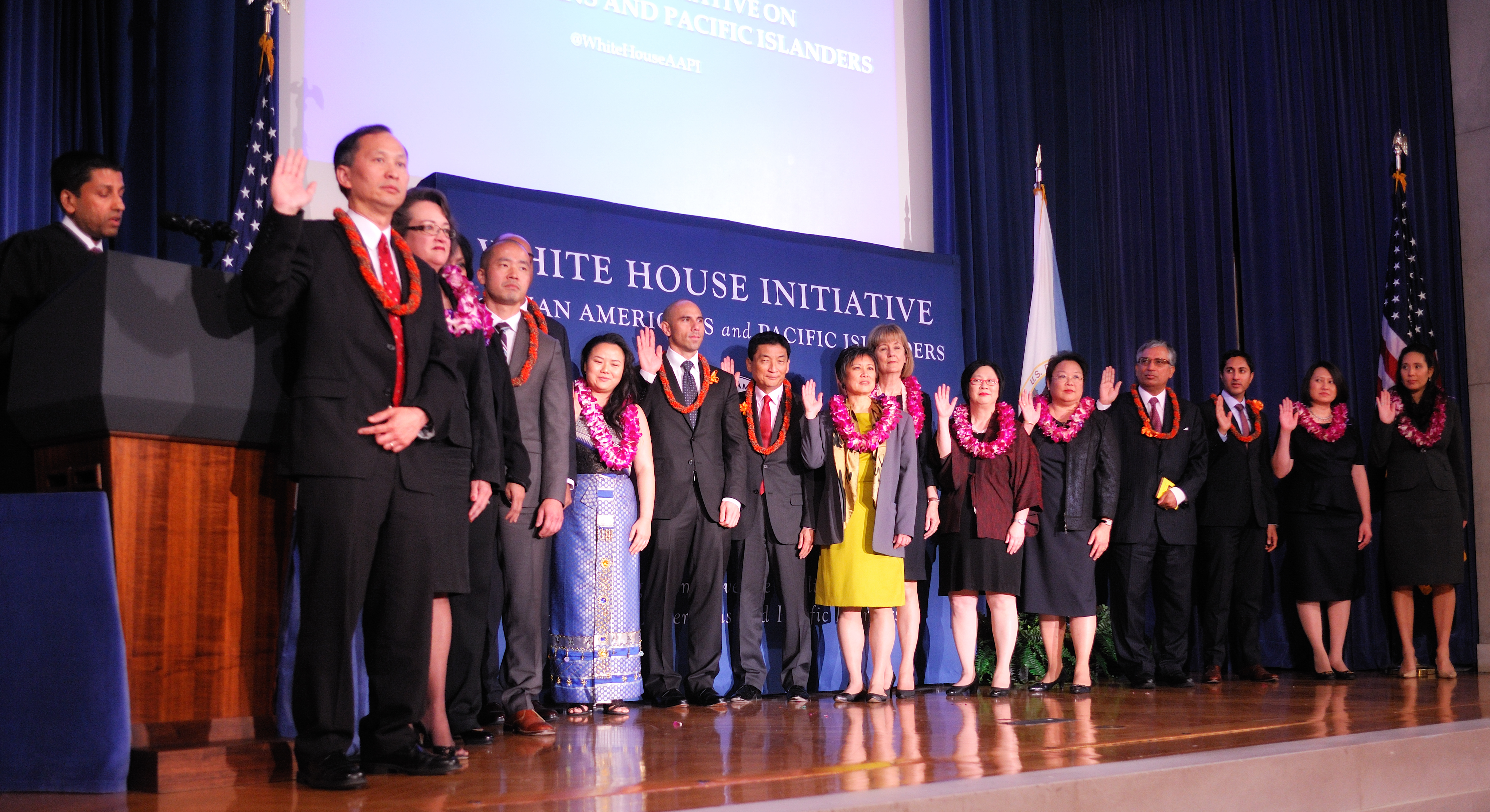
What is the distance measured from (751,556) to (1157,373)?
2150mm

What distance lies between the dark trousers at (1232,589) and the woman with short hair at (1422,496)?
0.70m

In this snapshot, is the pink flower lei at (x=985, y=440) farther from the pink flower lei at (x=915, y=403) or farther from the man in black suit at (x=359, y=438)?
the man in black suit at (x=359, y=438)

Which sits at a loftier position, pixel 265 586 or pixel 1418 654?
pixel 265 586

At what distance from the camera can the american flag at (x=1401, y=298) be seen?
6.81m

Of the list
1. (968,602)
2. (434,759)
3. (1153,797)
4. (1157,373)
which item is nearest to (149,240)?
(434,759)

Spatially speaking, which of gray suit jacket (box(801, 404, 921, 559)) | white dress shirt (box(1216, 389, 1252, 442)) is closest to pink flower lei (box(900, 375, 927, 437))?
gray suit jacket (box(801, 404, 921, 559))

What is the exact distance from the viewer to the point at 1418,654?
22.7ft

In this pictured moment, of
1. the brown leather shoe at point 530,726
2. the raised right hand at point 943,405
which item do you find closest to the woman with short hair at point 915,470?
the raised right hand at point 943,405

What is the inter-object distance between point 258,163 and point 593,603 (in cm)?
209

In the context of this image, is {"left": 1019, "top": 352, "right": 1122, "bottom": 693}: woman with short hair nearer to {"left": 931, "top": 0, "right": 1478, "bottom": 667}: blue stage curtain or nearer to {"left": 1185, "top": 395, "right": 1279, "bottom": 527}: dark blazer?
{"left": 1185, "top": 395, "right": 1279, "bottom": 527}: dark blazer

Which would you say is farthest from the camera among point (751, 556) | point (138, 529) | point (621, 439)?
point (751, 556)

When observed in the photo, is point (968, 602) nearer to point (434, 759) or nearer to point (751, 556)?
point (751, 556)

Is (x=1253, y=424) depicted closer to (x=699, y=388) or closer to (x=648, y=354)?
(x=699, y=388)

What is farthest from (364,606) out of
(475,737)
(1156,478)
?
(1156,478)
